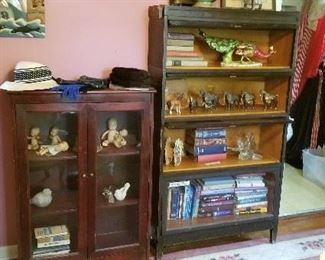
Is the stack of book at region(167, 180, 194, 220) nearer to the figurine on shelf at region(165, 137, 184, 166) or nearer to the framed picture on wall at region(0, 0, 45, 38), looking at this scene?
the figurine on shelf at region(165, 137, 184, 166)

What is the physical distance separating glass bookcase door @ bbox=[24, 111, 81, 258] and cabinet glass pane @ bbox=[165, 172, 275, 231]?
1.93 feet

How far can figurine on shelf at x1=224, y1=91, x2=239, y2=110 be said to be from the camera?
8.20 feet

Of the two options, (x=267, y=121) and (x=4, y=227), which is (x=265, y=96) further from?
(x=4, y=227)

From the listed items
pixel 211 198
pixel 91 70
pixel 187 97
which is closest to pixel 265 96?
pixel 187 97

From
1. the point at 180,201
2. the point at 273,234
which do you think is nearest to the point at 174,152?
the point at 180,201

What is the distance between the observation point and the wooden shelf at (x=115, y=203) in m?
2.21

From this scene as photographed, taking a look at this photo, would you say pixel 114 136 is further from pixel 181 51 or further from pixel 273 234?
pixel 273 234

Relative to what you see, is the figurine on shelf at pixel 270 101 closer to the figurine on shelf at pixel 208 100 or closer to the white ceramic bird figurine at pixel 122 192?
the figurine on shelf at pixel 208 100

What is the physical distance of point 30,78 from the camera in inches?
77.7

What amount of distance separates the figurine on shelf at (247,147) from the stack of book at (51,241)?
121 cm

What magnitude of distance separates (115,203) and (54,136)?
51 cm

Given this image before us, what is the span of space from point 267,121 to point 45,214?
1.43 m

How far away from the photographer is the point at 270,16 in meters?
2.29

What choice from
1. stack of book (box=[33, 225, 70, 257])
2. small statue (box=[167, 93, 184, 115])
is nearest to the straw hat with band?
small statue (box=[167, 93, 184, 115])
